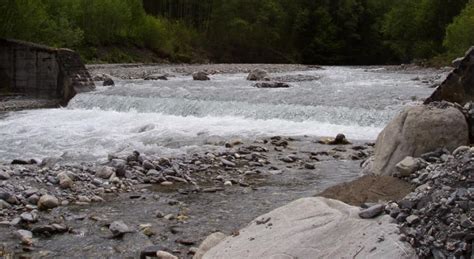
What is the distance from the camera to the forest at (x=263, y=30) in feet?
135

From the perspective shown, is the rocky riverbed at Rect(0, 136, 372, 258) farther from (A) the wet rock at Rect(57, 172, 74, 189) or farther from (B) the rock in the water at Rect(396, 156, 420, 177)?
(B) the rock in the water at Rect(396, 156, 420, 177)

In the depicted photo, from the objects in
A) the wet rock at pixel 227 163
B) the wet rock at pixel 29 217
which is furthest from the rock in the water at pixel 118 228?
the wet rock at pixel 227 163

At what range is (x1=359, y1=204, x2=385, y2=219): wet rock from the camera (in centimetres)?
476

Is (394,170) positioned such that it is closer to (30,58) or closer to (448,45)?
(30,58)

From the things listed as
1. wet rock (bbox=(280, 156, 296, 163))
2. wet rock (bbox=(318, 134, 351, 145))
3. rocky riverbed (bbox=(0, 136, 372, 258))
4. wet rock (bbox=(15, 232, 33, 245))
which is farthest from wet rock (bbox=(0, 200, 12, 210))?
wet rock (bbox=(318, 134, 351, 145))

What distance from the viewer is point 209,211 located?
8.12 metres

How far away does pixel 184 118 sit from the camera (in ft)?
56.8

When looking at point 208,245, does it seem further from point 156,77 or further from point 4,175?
point 156,77

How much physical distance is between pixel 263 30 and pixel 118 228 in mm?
58409

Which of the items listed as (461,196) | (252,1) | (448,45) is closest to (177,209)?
(461,196)

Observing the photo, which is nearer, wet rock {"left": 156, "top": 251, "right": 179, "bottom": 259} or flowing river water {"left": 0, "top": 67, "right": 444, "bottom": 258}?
wet rock {"left": 156, "top": 251, "right": 179, "bottom": 259}

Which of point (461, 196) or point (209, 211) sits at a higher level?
point (461, 196)

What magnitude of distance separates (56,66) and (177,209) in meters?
16.1

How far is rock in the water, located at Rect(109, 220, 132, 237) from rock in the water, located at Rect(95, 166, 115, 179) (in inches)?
101
